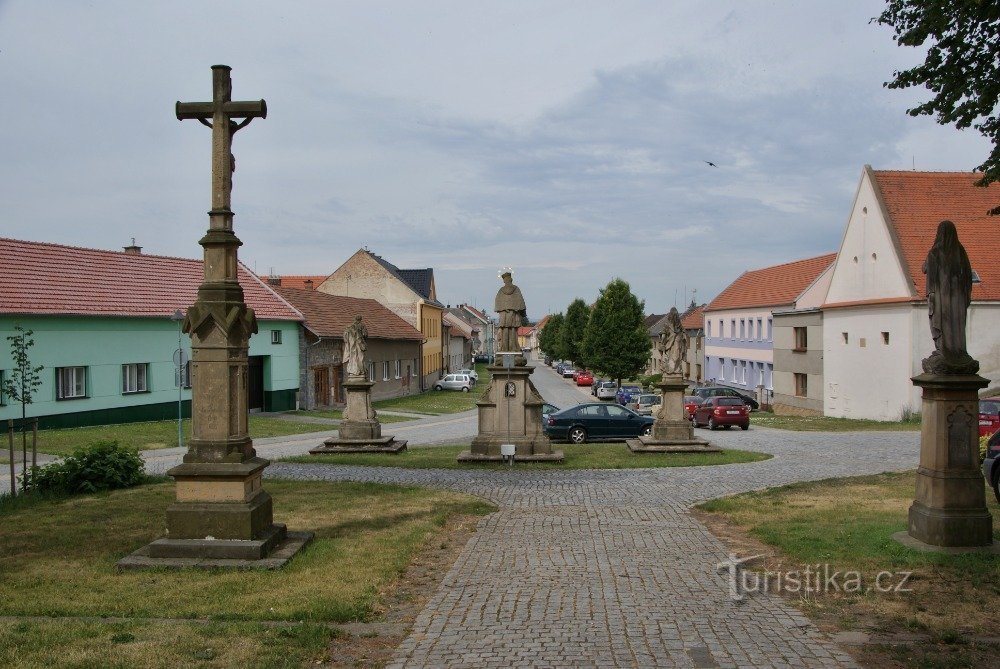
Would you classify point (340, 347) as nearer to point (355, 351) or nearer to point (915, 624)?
point (355, 351)

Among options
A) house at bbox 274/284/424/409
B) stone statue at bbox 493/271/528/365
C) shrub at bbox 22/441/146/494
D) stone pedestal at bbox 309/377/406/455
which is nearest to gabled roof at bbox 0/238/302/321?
house at bbox 274/284/424/409

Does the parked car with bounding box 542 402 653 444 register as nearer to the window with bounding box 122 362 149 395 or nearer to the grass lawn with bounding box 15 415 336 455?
the grass lawn with bounding box 15 415 336 455

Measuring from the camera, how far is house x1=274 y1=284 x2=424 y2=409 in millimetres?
37531

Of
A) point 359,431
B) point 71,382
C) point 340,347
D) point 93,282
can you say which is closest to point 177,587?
point 359,431

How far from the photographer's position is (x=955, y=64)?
9.78 metres

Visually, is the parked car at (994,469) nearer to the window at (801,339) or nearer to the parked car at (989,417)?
the parked car at (989,417)

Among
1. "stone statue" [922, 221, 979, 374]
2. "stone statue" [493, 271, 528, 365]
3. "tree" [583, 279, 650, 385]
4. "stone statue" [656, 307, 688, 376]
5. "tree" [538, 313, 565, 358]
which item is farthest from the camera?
"tree" [538, 313, 565, 358]

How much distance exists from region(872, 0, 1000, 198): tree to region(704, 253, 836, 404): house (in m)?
37.5

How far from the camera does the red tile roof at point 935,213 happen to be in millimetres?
31516

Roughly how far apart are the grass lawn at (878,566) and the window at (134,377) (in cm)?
2340

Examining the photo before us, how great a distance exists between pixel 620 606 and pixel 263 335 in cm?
3050

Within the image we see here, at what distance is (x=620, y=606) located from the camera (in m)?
6.39

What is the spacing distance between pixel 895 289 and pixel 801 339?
11.9 meters

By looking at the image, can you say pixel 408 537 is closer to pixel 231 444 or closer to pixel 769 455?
pixel 231 444
